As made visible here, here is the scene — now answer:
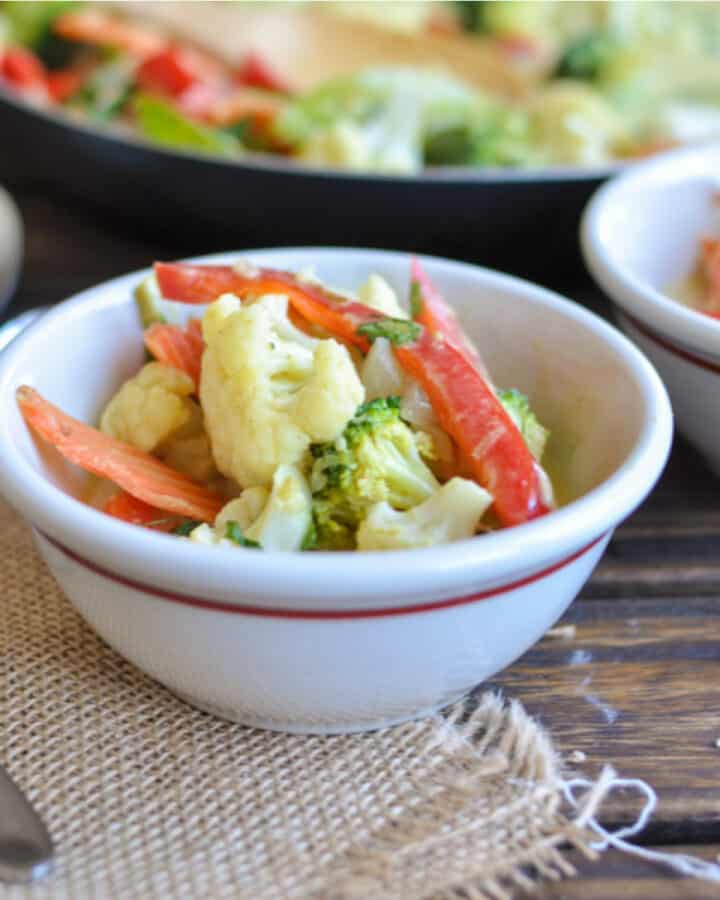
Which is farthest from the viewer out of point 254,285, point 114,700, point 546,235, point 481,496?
point 546,235

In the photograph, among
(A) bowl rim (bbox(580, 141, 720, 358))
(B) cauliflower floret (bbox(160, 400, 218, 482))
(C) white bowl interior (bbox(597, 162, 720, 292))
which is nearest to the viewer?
(B) cauliflower floret (bbox(160, 400, 218, 482))

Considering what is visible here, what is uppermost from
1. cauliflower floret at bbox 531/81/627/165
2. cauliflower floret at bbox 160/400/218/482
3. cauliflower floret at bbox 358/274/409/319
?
cauliflower floret at bbox 358/274/409/319

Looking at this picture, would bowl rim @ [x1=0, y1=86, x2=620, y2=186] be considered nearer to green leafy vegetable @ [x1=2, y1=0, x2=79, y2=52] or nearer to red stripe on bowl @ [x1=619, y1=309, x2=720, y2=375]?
red stripe on bowl @ [x1=619, y1=309, x2=720, y2=375]

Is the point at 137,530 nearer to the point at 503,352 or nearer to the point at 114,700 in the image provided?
the point at 114,700

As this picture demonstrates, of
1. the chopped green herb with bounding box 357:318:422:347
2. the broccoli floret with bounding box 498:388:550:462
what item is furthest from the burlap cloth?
the chopped green herb with bounding box 357:318:422:347

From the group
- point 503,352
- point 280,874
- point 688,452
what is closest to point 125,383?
point 503,352

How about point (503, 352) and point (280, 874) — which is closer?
point (280, 874)
